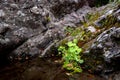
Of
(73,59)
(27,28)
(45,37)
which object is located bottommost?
(73,59)

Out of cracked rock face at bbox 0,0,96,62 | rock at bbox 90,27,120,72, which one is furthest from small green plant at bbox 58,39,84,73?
cracked rock face at bbox 0,0,96,62

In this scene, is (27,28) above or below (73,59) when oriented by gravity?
above

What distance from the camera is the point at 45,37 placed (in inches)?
342

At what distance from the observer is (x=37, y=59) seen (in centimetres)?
789

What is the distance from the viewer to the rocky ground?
21.2 feet

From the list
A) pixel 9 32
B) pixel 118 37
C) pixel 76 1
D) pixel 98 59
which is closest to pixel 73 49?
pixel 98 59

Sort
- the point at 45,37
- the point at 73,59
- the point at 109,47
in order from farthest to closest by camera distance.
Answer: the point at 45,37, the point at 73,59, the point at 109,47

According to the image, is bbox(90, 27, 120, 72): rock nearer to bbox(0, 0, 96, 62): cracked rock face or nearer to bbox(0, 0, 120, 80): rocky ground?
bbox(0, 0, 120, 80): rocky ground

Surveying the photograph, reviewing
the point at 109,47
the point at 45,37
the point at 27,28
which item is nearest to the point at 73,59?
the point at 109,47

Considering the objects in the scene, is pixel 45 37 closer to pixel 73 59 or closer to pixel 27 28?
pixel 27 28

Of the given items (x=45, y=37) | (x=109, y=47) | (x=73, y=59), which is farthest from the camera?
(x=45, y=37)

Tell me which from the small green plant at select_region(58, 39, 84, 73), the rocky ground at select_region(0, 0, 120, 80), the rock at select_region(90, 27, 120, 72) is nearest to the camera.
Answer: the rock at select_region(90, 27, 120, 72)

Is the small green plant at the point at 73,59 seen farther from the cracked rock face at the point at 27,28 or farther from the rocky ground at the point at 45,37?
the cracked rock face at the point at 27,28

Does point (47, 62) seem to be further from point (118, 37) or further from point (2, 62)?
point (118, 37)
